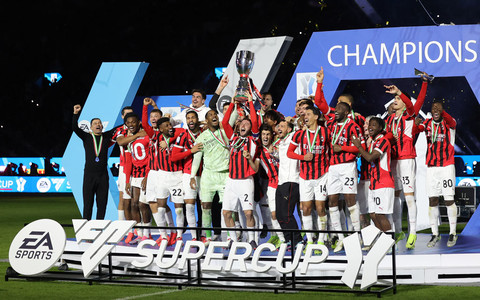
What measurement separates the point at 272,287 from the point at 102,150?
13.7 ft

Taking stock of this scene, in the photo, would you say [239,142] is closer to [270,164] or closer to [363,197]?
[270,164]

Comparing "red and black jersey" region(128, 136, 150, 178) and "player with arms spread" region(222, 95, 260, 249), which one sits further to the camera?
"red and black jersey" region(128, 136, 150, 178)

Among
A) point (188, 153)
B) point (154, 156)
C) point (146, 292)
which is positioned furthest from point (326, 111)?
point (146, 292)

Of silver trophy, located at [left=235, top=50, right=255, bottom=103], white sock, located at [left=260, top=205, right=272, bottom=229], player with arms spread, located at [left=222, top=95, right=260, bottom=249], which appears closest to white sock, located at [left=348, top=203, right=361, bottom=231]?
player with arms spread, located at [left=222, top=95, right=260, bottom=249]

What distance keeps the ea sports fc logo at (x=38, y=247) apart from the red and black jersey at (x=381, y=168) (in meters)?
3.72

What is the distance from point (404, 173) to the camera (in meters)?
9.97

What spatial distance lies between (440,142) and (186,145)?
3.29 metres

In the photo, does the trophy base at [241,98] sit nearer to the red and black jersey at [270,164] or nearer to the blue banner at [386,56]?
the red and black jersey at [270,164]

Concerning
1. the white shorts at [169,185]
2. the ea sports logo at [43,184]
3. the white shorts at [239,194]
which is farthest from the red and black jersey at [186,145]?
the ea sports logo at [43,184]

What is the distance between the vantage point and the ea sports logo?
1039 inches

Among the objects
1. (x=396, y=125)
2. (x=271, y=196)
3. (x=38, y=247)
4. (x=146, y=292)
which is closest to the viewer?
(x=146, y=292)

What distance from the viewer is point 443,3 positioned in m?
24.0

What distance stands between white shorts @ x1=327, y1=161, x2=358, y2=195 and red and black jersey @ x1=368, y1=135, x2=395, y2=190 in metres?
0.26

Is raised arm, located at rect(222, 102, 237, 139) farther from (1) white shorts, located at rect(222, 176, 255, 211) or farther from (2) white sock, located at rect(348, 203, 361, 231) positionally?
(2) white sock, located at rect(348, 203, 361, 231)
